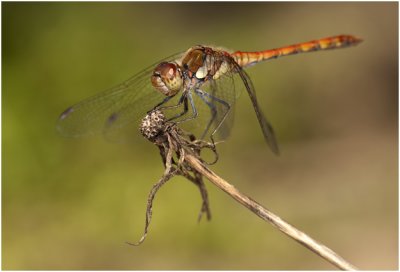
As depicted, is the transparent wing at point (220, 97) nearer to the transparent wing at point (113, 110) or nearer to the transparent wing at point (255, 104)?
the transparent wing at point (255, 104)

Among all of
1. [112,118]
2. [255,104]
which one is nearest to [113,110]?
[112,118]

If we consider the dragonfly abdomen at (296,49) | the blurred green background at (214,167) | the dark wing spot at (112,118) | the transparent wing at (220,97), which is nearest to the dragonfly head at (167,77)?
the transparent wing at (220,97)

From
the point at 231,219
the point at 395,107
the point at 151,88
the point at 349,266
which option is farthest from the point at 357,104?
the point at 349,266

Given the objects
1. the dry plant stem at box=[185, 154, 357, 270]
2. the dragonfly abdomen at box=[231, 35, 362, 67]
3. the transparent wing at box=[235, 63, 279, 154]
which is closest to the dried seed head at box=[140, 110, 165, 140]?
the dry plant stem at box=[185, 154, 357, 270]

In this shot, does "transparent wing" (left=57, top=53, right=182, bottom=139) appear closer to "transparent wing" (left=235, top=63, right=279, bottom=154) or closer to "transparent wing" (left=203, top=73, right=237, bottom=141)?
"transparent wing" (left=203, top=73, right=237, bottom=141)

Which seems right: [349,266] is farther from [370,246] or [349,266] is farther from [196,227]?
[370,246]
